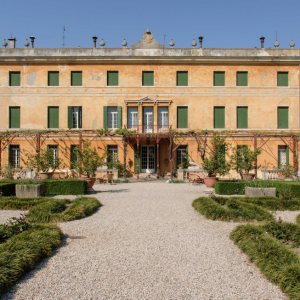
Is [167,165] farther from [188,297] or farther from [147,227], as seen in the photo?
[188,297]

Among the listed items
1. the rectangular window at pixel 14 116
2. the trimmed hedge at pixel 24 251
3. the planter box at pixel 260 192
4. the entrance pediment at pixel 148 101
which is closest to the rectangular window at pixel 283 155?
the entrance pediment at pixel 148 101

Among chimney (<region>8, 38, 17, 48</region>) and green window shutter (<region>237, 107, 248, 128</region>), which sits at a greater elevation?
chimney (<region>8, 38, 17, 48</region>)

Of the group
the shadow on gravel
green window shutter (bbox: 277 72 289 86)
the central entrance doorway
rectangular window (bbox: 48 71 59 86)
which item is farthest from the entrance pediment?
the shadow on gravel

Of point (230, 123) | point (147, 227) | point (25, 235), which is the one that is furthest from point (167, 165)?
point (25, 235)

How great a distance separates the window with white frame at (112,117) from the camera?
2194 centimetres

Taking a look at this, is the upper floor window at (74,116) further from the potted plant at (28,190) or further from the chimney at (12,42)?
the potted plant at (28,190)

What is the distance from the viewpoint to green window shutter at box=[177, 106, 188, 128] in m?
21.8

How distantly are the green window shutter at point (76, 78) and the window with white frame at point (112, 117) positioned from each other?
2.83 meters

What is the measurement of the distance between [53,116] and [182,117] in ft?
29.5

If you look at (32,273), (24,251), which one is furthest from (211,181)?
(32,273)

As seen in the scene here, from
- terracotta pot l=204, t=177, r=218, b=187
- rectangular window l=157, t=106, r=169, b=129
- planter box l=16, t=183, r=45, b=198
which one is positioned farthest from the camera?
rectangular window l=157, t=106, r=169, b=129

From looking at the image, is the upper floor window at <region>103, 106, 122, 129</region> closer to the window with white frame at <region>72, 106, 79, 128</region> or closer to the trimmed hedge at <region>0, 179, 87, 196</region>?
the window with white frame at <region>72, 106, 79, 128</region>

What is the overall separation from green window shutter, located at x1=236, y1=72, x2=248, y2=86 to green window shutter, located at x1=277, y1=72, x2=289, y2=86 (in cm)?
228

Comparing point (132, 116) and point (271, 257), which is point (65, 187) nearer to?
point (271, 257)
